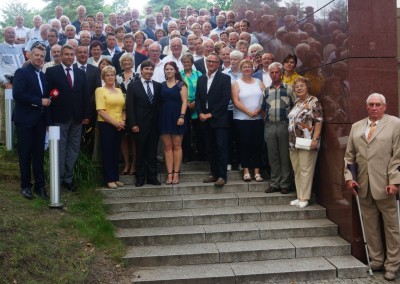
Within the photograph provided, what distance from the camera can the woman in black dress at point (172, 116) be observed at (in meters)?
6.79

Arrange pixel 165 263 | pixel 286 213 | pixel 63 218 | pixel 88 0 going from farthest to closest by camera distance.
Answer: pixel 88 0 < pixel 286 213 < pixel 63 218 < pixel 165 263

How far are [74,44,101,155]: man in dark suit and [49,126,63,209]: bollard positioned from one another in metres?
0.92

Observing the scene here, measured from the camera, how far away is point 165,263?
5.29 meters

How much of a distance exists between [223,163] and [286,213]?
49.0 inches

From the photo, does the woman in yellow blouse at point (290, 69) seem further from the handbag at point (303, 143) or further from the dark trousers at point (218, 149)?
the dark trousers at point (218, 149)

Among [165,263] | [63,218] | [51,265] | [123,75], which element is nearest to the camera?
[51,265]

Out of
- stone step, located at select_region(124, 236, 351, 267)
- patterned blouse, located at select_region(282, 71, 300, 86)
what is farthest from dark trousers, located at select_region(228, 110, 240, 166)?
stone step, located at select_region(124, 236, 351, 267)

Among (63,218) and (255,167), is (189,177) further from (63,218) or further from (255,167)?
(63,218)

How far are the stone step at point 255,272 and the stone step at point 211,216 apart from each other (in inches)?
34.0

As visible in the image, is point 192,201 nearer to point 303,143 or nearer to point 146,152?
point 146,152

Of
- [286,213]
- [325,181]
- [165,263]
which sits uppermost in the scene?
[325,181]

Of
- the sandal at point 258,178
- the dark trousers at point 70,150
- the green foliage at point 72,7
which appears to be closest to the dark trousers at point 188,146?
the sandal at point 258,178

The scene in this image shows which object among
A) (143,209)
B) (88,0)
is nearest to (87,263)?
(143,209)

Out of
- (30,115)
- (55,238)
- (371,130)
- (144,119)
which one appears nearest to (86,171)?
(144,119)
